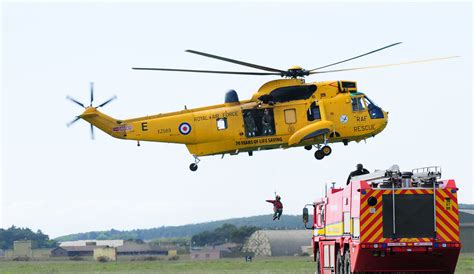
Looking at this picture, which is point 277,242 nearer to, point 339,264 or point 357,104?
point 357,104

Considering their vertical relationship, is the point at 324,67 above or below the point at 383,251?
above

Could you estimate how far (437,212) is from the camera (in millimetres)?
23078

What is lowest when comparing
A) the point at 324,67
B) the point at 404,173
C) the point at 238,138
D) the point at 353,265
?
the point at 353,265

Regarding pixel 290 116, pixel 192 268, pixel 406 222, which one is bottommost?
pixel 192 268

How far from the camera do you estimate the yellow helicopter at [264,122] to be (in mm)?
38219

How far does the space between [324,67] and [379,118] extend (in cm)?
292

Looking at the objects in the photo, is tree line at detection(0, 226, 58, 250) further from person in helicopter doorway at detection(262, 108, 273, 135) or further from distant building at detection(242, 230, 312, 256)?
person in helicopter doorway at detection(262, 108, 273, 135)

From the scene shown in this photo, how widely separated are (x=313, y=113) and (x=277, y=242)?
8859 centimetres

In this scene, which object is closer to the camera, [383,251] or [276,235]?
[383,251]

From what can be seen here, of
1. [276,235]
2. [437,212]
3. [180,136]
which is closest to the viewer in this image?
[437,212]

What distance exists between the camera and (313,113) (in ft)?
127

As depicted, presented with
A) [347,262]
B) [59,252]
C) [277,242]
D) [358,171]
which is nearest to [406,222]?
[347,262]

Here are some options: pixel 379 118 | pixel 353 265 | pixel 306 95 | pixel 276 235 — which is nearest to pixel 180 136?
pixel 306 95

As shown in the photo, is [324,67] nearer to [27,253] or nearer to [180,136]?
[180,136]
